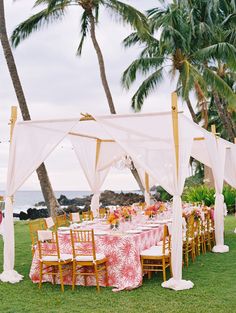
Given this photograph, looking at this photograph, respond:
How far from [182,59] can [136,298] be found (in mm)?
14969

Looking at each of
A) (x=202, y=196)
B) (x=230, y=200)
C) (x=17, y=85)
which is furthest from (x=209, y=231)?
(x=230, y=200)

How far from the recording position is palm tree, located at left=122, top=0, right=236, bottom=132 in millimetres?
20250

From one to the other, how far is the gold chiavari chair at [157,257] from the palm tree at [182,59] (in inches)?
470

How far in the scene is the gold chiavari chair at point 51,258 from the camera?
7781 mm

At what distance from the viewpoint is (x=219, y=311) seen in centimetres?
646

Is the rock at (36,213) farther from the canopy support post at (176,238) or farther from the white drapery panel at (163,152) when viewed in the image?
the canopy support post at (176,238)

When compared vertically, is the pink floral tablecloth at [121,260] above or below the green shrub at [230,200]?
below

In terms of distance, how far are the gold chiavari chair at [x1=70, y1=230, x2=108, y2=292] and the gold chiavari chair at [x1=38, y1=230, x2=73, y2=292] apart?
146 millimetres

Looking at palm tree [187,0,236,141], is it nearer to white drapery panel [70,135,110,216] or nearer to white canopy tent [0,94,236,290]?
white drapery panel [70,135,110,216]

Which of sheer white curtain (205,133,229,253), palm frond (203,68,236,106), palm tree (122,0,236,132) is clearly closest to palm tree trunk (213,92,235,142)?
palm tree (122,0,236,132)

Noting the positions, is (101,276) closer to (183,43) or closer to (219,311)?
(219,311)

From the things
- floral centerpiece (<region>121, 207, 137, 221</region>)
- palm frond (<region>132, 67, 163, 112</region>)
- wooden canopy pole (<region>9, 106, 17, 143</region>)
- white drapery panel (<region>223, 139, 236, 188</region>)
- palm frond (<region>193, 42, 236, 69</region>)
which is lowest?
floral centerpiece (<region>121, 207, 137, 221</region>)

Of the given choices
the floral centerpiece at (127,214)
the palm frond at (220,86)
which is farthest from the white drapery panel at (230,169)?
the palm frond at (220,86)

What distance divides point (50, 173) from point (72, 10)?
607 cm
